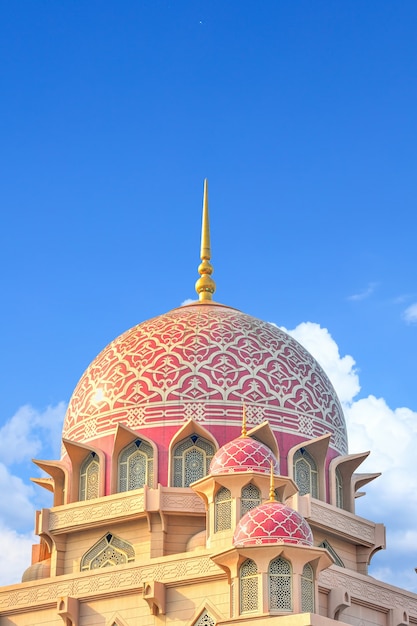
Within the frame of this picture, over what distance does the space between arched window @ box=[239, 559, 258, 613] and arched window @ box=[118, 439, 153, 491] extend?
6512 mm

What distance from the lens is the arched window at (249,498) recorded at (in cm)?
2259

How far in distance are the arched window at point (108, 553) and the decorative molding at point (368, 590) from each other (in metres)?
4.64

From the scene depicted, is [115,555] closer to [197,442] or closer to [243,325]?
[197,442]

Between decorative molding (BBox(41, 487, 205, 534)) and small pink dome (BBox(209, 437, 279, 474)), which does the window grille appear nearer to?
small pink dome (BBox(209, 437, 279, 474))

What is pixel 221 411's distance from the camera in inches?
1067

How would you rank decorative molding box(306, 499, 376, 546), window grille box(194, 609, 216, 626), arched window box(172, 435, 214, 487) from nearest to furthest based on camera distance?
window grille box(194, 609, 216, 626) < decorative molding box(306, 499, 376, 546) < arched window box(172, 435, 214, 487)

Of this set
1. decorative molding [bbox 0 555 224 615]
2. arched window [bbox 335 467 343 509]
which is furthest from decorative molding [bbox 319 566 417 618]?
arched window [bbox 335 467 343 509]

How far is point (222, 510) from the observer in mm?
22828

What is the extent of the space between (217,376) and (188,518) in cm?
361

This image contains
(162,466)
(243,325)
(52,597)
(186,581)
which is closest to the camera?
(186,581)

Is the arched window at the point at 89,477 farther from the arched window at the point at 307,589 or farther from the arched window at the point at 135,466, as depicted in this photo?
the arched window at the point at 307,589

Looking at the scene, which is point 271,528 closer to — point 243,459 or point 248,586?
point 248,586

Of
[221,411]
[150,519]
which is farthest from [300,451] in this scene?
[150,519]

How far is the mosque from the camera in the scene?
22.9 meters
